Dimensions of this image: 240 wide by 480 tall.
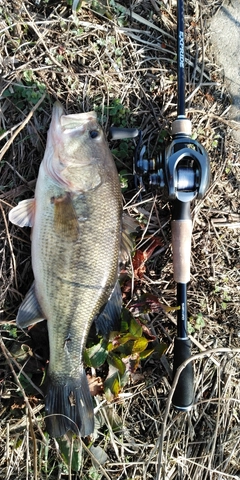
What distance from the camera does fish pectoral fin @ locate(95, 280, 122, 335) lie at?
9.36 ft

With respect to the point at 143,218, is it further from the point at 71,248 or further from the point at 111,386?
the point at 111,386

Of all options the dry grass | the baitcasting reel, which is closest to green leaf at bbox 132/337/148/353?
the dry grass

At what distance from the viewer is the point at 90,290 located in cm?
268

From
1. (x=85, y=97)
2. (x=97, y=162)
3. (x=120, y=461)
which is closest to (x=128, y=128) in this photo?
(x=85, y=97)

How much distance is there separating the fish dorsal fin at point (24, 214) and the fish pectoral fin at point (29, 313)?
0.47 meters

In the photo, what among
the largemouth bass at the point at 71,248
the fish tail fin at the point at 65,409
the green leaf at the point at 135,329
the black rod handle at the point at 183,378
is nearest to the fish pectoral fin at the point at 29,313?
the largemouth bass at the point at 71,248

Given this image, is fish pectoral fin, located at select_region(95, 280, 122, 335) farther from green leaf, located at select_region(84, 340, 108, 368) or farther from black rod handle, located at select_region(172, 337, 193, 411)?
black rod handle, located at select_region(172, 337, 193, 411)

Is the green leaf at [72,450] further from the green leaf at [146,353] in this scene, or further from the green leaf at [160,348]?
the green leaf at [160,348]

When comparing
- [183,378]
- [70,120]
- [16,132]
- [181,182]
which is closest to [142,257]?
[181,182]

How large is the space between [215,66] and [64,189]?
187 cm

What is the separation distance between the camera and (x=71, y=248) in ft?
8.60

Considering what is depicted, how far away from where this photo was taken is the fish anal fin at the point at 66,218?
102 inches

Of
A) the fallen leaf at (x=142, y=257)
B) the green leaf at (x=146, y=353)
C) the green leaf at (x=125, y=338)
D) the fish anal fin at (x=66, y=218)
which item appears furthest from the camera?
the fallen leaf at (x=142, y=257)

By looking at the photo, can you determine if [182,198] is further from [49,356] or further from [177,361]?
[49,356]
